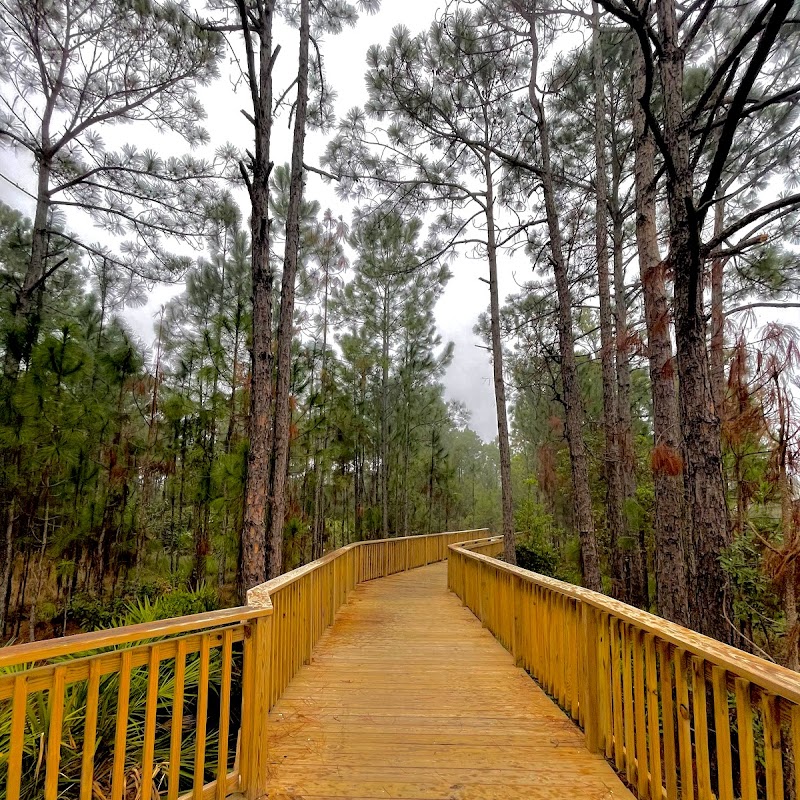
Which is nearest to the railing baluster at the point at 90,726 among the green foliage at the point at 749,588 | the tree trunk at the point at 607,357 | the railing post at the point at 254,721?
the railing post at the point at 254,721

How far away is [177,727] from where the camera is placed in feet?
5.90

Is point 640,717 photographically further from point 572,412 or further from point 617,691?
point 572,412

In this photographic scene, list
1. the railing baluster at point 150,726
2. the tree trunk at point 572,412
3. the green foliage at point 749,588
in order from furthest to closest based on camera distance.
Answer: the tree trunk at point 572,412
the green foliage at point 749,588
the railing baluster at point 150,726

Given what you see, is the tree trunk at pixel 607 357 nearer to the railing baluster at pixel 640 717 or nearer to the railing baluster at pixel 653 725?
the railing baluster at pixel 640 717

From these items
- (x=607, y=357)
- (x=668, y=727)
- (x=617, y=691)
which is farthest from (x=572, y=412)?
(x=668, y=727)

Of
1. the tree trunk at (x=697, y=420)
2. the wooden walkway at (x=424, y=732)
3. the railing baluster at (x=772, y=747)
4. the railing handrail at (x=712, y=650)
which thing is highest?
the tree trunk at (x=697, y=420)

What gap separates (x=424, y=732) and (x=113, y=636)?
1.97m

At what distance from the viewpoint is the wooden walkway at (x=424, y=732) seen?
2.15m

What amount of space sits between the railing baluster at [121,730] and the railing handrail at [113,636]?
0.08 metres

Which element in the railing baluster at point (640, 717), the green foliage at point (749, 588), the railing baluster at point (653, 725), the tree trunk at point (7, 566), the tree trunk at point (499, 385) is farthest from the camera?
the tree trunk at point (499, 385)

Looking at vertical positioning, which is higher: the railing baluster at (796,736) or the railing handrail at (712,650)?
the railing handrail at (712,650)

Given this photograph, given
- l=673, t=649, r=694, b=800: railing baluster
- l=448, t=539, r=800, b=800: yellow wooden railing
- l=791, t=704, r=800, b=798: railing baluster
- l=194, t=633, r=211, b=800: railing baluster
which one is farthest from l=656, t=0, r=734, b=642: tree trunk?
l=194, t=633, r=211, b=800: railing baluster

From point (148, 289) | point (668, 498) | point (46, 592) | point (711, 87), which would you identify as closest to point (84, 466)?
point (148, 289)

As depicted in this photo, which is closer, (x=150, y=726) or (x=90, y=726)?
(x=90, y=726)
